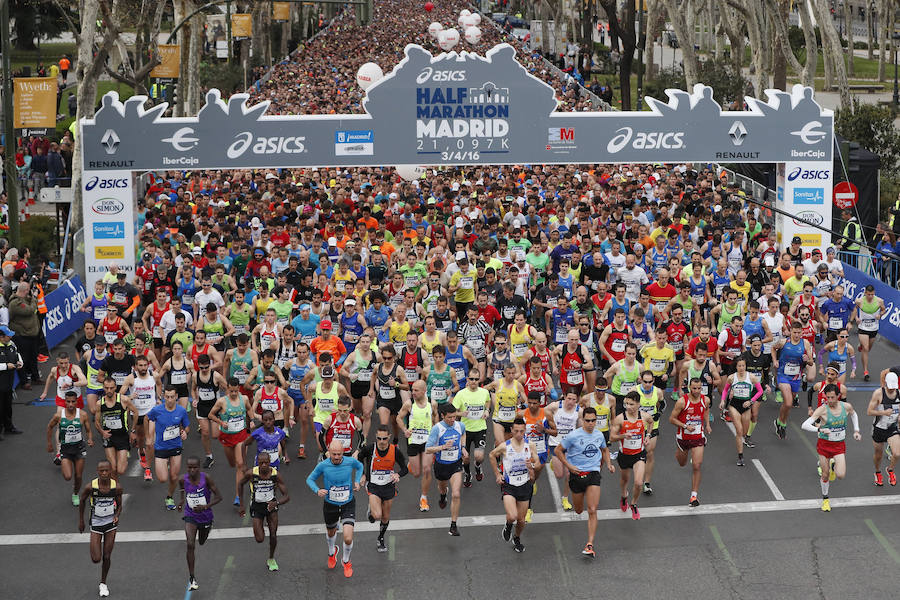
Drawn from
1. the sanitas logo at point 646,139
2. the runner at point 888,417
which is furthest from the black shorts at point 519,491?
the sanitas logo at point 646,139

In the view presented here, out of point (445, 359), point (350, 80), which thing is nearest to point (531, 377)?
point (445, 359)

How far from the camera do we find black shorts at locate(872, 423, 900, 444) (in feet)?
47.1

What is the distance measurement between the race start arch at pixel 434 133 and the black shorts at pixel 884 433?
351 inches

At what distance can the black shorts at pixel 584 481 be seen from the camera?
42.2 ft

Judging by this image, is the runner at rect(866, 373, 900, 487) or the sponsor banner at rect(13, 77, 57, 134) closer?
the runner at rect(866, 373, 900, 487)

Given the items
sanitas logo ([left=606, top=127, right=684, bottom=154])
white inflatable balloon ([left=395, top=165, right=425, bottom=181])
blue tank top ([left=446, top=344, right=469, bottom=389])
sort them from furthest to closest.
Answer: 1. white inflatable balloon ([left=395, top=165, right=425, bottom=181])
2. sanitas logo ([left=606, top=127, right=684, bottom=154])
3. blue tank top ([left=446, top=344, right=469, bottom=389])

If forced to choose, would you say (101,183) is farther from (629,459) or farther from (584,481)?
(584,481)

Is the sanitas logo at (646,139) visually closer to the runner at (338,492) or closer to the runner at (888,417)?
the runner at (888,417)

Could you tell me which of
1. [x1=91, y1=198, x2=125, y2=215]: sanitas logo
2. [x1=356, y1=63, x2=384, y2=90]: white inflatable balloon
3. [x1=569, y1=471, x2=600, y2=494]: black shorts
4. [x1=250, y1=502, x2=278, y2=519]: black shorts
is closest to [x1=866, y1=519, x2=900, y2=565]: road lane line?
[x1=569, y1=471, x2=600, y2=494]: black shorts

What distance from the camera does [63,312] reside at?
2119cm

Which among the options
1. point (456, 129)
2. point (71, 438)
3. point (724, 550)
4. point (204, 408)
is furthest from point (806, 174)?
point (71, 438)

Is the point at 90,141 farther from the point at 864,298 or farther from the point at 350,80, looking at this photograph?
the point at 350,80

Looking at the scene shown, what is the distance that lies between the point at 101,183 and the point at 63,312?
2379 mm

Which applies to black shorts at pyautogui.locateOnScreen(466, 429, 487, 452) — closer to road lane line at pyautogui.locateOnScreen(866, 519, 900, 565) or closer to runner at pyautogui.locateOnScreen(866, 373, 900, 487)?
road lane line at pyautogui.locateOnScreen(866, 519, 900, 565)
